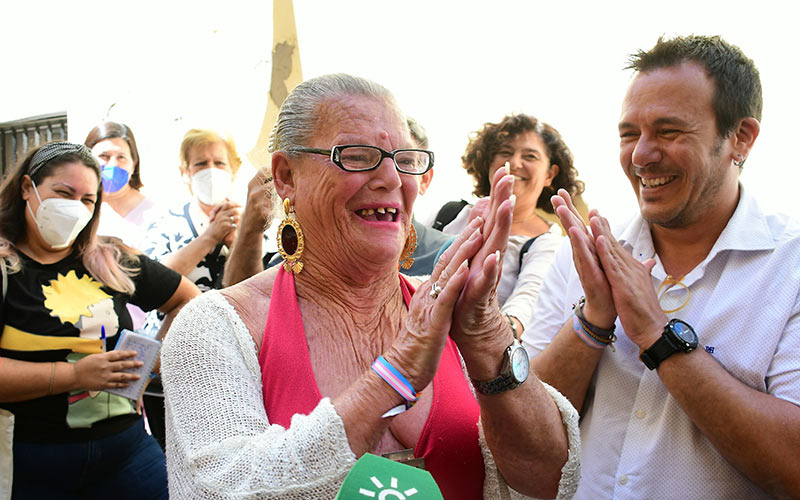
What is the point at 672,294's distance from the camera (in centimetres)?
213

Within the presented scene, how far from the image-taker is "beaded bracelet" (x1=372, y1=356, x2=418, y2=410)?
4.83 feet

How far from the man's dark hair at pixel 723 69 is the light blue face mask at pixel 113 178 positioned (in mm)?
3837

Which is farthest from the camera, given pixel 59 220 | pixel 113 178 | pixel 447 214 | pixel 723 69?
pixel 113 178

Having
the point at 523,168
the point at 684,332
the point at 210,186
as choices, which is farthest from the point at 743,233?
the point at 210,186

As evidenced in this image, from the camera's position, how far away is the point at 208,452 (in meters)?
1.46

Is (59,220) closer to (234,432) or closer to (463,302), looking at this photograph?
(234,432)

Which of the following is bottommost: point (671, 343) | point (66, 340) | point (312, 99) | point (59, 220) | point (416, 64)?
point (66, 340)

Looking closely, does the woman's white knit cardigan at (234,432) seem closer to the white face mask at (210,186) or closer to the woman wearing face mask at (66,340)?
the woman wearing face mask at (66,340)

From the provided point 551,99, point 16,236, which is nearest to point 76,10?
point 16,236

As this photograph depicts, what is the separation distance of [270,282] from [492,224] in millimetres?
678

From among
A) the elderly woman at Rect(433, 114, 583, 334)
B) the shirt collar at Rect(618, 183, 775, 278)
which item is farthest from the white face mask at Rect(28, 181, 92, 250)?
the shirt collar at Rect(618, 183, 775, 278)

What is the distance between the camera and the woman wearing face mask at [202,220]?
4039 mm

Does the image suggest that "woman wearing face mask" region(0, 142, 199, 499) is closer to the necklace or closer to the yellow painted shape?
the yellow painted shape

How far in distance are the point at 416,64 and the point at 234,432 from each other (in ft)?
14.0
